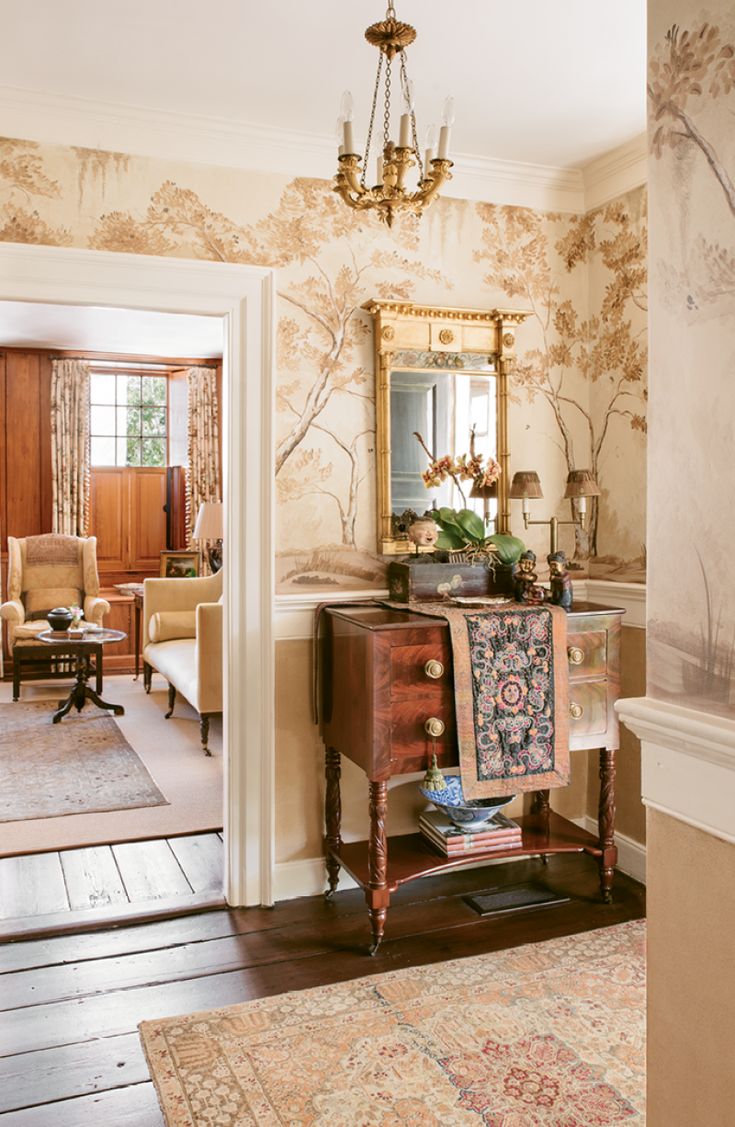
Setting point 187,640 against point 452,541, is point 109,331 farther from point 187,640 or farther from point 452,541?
point 452,541

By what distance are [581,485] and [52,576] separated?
18.1 ft

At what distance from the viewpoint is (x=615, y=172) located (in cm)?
358

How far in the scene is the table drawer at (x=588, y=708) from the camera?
3215 millimetres

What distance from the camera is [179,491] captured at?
8789mm

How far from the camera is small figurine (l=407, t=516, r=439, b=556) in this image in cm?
337

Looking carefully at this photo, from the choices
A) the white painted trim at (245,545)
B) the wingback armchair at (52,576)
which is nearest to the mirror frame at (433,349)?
the white painted trim at (245,545)

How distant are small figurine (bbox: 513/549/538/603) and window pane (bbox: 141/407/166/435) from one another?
20.3 feet

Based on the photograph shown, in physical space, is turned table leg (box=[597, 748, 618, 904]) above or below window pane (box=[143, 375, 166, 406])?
below

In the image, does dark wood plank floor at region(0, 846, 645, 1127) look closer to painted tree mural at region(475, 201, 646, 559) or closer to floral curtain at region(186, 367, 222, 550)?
painted tree mural at region(475, 201, 646, 559)

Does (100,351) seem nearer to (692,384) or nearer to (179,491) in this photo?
(179,491)

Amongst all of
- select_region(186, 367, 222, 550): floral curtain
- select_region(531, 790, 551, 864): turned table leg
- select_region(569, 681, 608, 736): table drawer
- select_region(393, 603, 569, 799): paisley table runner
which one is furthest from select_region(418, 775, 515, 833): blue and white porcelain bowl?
select_region(186, 367, 222, 550): floral curtain

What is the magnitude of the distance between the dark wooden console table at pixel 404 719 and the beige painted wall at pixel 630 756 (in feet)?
0.52

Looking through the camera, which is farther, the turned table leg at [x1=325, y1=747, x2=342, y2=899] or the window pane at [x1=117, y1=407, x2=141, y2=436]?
the window pane at [x1=117, y1=407, x2=141, y2=436]

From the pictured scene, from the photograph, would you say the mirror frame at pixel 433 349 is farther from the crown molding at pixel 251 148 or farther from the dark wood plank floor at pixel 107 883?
the dark wood plank floor at pixel 107 883
